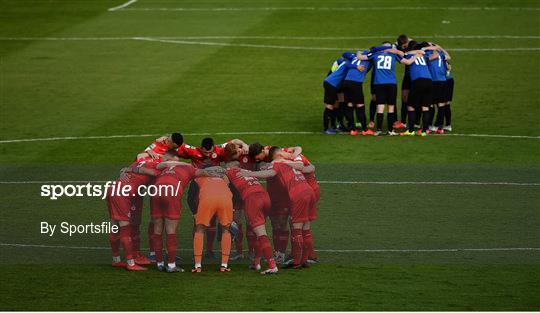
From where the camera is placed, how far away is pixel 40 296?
1847 centimetres

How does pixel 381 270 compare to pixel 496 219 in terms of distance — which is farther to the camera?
pixel 496 219

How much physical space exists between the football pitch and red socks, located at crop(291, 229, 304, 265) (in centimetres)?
33

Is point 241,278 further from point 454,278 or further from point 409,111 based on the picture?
point 409,111

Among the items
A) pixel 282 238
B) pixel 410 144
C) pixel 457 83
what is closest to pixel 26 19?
pixel 457 83

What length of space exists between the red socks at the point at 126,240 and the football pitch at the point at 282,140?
33 cm

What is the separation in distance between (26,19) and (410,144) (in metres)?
19.7

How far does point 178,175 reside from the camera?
2033 cm

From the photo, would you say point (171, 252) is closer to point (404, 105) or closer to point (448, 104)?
point (404, 105)

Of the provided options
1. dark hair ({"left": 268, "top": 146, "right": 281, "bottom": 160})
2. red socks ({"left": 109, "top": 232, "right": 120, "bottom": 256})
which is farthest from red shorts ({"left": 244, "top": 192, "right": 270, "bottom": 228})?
red socks ({"left": 109, "top": 232, "right": 120, "bottom": 256})

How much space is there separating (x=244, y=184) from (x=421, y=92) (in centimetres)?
1103

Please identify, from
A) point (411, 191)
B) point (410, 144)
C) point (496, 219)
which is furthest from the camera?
point (410, 144)

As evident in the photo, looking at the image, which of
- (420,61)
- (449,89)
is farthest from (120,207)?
(449,89)

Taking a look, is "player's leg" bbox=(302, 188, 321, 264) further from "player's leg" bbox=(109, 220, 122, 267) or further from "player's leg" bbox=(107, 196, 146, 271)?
"player's leg" bbox=(109, 220, 122, 267)

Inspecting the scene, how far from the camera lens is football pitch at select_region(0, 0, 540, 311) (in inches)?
752
